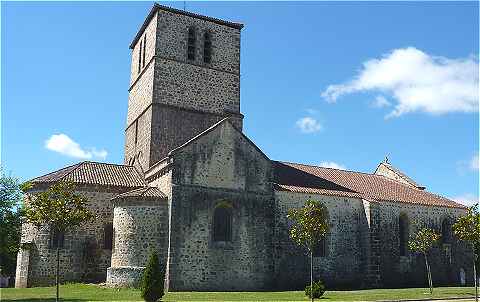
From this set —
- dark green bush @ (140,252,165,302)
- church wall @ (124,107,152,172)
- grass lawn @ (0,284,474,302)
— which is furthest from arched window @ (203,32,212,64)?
dark green bush @ (140,252,165,302)

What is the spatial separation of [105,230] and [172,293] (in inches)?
286

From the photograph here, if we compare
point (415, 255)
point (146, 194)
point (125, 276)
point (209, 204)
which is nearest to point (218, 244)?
point (209, 204)

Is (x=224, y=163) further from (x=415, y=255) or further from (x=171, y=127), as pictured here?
(x=415, y=255)

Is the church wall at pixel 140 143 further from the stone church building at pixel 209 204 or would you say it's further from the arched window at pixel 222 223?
the arched window at pixel 222 223

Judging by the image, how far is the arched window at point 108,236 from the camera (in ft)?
104

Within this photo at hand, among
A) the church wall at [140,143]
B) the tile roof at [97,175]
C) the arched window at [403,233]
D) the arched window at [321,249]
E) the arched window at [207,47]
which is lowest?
the arched window at [321,249]

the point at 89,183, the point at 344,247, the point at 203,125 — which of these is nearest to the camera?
the point at 89,183

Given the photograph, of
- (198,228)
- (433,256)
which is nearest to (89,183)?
(198,228)

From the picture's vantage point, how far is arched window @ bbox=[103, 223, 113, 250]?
31.6m

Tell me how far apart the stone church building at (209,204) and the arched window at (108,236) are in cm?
6

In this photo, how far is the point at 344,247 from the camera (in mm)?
34531

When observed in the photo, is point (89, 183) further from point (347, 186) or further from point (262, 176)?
point (347, 186)

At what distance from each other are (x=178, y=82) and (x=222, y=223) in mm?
11698

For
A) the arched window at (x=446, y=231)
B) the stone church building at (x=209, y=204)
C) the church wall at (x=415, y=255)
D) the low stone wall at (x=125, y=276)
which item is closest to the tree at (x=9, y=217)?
the stone church building at (x=209, y=204)
